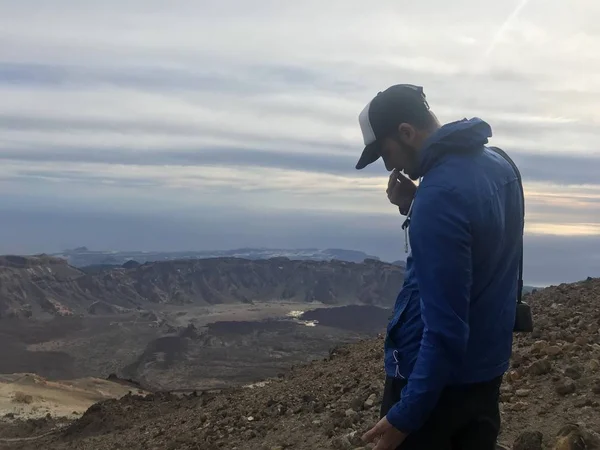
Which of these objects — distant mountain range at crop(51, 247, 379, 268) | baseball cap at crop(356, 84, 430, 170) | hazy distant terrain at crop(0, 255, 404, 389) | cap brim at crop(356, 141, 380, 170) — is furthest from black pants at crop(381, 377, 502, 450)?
distant mountain range at crop(51, 247, 379, 268)

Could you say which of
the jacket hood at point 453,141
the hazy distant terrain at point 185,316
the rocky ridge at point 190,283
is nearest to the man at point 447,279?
the jacket hood at point 453,141

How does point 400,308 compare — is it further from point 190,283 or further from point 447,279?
point 190,283

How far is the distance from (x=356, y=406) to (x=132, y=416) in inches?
298

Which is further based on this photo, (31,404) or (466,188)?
(31,404)

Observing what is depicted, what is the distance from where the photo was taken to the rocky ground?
17.5ft

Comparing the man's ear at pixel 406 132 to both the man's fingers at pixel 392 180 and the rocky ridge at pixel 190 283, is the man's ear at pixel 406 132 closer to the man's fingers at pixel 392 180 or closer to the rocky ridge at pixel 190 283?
the man's fingers at pixel 392 180

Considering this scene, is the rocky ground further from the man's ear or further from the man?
the man's ear

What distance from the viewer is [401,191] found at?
2.81 metres

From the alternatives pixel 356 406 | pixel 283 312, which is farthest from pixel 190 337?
pixel 356 406

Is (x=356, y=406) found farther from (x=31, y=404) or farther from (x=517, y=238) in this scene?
(x=31, y=404)

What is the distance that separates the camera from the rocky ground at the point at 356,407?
534 cm

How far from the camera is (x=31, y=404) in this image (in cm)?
2095

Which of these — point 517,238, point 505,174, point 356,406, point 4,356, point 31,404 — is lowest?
point 4,356

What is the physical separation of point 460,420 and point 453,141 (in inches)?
39.5
